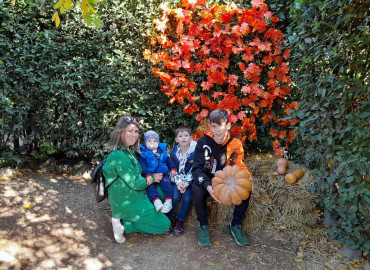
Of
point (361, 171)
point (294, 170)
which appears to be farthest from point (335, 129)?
point (294, 170)

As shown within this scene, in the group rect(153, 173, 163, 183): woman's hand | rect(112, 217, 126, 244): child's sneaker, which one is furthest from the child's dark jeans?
rect(112, 217, 126, 244): child's sneaker

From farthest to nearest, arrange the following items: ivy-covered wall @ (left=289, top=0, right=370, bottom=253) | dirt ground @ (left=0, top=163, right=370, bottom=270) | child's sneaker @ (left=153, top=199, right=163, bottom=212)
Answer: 1. child's sneaker @ (left=153, top=199, right=163, bottom=212)
2. dirt ground @ (left=0, top=163, right=370, bottom=270)
3. ivy-covered wall @ (left=289, top=0, right=370, bottom=253)

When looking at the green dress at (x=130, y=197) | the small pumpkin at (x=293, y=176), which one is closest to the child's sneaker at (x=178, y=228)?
the green dress at (x=130, y=197)

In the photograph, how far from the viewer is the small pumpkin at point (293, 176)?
3.66m

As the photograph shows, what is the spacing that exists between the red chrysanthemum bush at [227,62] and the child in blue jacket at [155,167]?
0.96 meters

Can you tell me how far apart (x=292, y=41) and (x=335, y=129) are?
122 centimetres

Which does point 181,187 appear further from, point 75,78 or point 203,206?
point 75,78

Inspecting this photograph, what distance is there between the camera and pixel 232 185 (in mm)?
3004

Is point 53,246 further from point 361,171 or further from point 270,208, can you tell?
point 361,171

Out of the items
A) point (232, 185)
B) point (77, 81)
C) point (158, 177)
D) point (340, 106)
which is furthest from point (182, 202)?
point (77, 81)

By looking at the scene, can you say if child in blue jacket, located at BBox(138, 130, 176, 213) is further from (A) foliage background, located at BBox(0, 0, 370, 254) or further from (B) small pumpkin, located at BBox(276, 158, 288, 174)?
(B) small pumpkin, located at BBox(276, 158, 288, 174)

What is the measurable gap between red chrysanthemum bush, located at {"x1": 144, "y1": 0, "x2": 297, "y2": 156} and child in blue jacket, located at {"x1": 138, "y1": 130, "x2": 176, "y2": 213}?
0.96m

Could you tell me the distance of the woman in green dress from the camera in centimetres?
312

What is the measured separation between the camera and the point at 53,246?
2.89 metres
